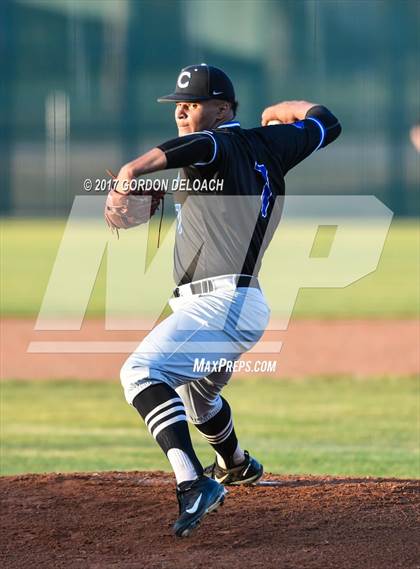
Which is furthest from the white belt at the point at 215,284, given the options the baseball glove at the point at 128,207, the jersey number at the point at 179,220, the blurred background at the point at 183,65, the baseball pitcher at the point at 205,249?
the blurred background at the point at 183,65

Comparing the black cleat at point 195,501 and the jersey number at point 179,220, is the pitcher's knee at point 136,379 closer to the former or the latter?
the black cleat at point 195,501

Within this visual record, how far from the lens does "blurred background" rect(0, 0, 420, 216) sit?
81.7ft

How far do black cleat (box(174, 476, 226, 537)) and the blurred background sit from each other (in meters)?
21.6

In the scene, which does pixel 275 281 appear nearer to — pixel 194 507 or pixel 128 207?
pixel 128 207

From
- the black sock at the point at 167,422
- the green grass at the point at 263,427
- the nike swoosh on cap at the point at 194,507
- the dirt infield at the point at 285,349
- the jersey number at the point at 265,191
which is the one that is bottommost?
the dirt infield at the point at 285,349

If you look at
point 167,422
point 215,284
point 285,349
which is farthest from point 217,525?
point 285,349

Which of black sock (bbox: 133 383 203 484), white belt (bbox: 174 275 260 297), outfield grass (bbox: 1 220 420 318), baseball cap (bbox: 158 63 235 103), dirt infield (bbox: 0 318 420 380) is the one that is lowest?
outfield grass (bbox: 1 220 420 318)

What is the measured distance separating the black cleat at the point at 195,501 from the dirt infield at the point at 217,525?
12 centimetres

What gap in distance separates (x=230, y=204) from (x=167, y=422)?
3.31 ft

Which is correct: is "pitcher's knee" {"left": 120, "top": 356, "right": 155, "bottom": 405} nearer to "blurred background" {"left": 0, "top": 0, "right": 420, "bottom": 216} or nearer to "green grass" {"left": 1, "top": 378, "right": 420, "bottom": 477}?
"green grass" {"left": 1, "top": 378, "right": 420, "bottom": 477}

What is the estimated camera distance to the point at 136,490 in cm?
512

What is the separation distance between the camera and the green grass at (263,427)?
23.5 feet

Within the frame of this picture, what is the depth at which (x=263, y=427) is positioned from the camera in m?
8.63

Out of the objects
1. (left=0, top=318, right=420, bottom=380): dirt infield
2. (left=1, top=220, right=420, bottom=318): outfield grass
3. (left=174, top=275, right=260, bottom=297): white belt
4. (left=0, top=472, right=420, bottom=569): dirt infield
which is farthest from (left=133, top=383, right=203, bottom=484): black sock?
(left=1, top=220, right=420, bottom=318): outfield grass
